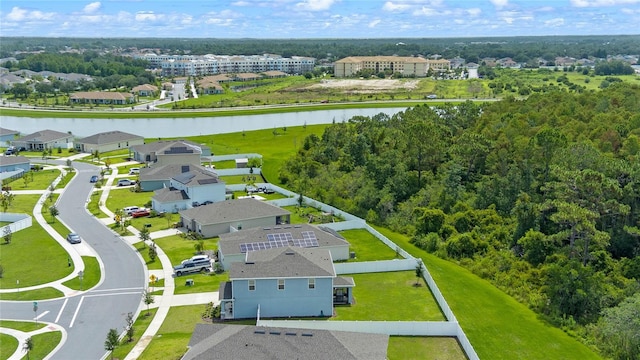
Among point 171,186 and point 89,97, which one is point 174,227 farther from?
point 89,97

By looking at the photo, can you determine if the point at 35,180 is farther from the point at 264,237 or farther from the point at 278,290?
the point at 278,290

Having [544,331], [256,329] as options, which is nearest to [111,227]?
[256,329]

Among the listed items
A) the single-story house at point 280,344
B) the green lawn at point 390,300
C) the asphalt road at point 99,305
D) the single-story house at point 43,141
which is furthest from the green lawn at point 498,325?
the single-story house at point 43,141

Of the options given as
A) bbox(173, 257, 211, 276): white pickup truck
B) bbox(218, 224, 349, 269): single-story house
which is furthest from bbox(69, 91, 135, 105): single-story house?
bbox(173, 257, 211, 276): white pickup truck

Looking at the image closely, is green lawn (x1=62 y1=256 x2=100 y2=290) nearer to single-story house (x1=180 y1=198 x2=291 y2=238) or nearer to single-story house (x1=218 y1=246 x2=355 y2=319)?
single-story house (x1=180 y1=198 x2=291 y2=238)

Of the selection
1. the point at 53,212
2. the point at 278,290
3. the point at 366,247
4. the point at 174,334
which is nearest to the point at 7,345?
the point at 174,334

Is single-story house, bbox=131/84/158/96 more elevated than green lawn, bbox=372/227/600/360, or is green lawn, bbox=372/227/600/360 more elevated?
single-story house, bbox=131/84/158/96
